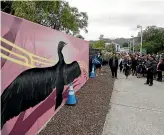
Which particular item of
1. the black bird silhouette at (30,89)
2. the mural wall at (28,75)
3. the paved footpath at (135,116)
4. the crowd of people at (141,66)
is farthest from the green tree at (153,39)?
the mural wall at (28,75)

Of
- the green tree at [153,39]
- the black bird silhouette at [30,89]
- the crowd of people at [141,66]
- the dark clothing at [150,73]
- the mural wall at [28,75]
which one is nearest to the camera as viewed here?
the mural wall at [28,75]

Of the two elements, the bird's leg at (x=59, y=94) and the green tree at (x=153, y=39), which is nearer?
the bird's leg at (x=59, y=94)

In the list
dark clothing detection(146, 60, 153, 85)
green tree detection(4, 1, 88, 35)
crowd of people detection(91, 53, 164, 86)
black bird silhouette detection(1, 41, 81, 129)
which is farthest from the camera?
green tree detection(4, 1, 88, 35)

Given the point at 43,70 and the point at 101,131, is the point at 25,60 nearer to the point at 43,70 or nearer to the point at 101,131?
the point at 43,70

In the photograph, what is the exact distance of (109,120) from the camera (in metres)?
7.46

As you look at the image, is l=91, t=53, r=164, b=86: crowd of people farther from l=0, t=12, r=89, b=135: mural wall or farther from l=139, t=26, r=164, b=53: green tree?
→ l=139, t=26, r=164, b=53: green tree

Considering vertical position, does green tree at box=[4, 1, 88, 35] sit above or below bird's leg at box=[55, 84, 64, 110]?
above

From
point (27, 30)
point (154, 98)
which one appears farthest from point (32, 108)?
point (154, 98)

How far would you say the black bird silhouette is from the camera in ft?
14.6

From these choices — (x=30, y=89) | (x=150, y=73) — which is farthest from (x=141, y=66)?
(x=30, y=89)

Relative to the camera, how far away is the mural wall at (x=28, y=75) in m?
4.34

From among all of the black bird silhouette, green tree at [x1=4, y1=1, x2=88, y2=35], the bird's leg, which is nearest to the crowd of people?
green tree at [x1=4, y1=1, x2=88, y2=35]

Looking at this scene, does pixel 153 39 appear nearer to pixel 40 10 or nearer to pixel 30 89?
pixel 40 10

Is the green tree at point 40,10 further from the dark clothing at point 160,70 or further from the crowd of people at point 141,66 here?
the dark clothing at point 160,70
